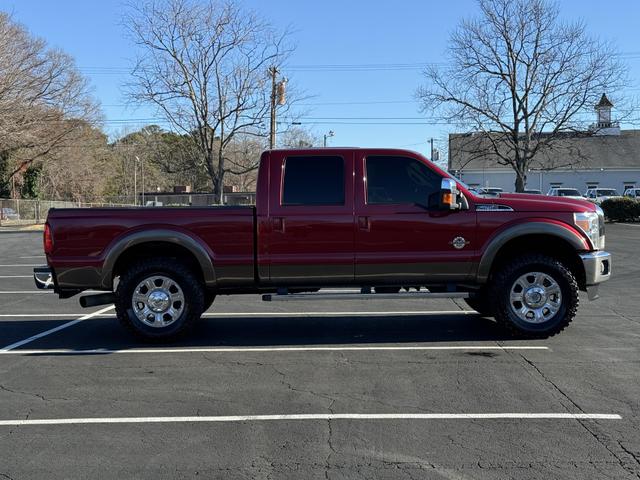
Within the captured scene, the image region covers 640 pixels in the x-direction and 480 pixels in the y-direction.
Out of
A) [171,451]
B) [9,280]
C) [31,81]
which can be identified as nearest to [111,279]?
[171,451]

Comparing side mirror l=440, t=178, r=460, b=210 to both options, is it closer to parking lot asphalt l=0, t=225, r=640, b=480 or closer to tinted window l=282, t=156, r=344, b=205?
tinted window l=282, t=156, r=344, b=205

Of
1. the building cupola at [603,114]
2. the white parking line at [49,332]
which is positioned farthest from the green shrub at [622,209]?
the white parking line at [49,332]

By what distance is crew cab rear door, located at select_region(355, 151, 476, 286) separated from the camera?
22.4ft

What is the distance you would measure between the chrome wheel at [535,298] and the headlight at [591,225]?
69 centimetres

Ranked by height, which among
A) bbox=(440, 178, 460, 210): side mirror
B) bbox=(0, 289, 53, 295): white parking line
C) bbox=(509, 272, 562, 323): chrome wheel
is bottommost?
bbox=(0, 289, 53, 295): white parking line

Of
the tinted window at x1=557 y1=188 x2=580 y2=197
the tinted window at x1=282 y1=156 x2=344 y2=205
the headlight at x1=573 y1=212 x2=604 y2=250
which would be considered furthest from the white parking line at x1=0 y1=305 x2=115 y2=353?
the tinted window at x1=557 y1=188 x2=580 y2=197

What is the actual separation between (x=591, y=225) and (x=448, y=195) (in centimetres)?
181

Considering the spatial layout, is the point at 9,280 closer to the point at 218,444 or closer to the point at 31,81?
the point at 218,444

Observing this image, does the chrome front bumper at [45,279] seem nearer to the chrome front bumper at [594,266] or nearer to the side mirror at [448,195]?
the side mirror at [448,195]

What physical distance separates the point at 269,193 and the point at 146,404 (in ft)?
9.20

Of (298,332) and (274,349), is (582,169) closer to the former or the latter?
(298,332)

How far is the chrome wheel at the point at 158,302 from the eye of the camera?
6.92 m

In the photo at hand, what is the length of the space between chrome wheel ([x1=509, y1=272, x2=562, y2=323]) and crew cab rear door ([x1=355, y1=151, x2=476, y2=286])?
0.67 metres

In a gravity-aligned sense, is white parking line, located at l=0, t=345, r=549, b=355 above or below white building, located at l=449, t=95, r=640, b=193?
below
